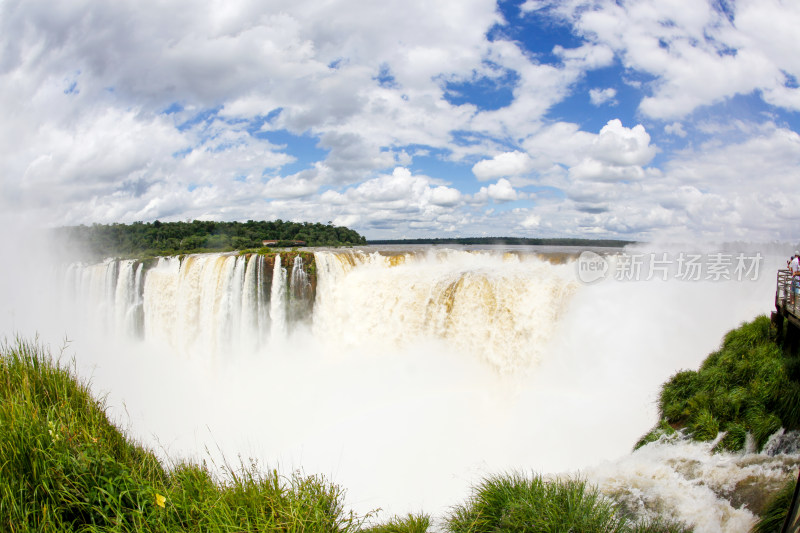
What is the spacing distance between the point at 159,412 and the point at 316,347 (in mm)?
6521

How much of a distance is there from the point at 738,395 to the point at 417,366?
883 cm

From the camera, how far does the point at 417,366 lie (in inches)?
547

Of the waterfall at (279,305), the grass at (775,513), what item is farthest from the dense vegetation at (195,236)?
the grass at (775,513)

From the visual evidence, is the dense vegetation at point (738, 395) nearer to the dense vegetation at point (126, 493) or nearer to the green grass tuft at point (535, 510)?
the dense vegetation at point (126, 493)

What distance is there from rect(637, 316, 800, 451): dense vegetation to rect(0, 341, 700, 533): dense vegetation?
9.47 feet

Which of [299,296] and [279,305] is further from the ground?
[299,296]

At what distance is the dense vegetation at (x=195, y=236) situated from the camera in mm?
34625

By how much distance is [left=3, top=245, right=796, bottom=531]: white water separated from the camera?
945 centimetres

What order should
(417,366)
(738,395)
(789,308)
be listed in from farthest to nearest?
(417,366) < (789,308) < (738,395)

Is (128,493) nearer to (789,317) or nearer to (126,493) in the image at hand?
(126,493)

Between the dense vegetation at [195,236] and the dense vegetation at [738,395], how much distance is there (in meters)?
31.0

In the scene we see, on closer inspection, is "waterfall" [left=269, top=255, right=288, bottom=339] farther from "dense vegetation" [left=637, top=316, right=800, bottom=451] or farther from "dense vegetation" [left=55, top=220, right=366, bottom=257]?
"dense vegetation" [left=55, top=220, right=366, bottom=257]

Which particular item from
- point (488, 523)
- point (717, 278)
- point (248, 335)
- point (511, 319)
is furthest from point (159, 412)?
point (717, 278)

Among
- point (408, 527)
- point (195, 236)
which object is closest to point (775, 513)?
point (408, 527)
